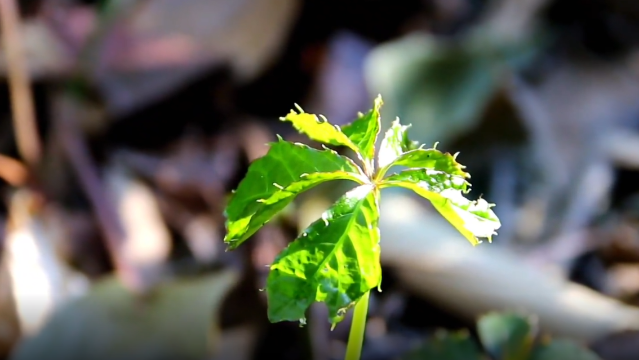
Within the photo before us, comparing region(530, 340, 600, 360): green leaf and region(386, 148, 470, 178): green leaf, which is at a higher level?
region(386, 148, 470, 178): green leaf

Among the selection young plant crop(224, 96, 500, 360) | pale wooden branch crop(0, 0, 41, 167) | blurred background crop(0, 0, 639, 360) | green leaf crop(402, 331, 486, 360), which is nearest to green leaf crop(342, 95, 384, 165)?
young plant crop(224, 96, 500, 360)

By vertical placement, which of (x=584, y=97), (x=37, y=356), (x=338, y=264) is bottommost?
(x=37, y=356)

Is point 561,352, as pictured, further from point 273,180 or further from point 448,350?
point 273,180

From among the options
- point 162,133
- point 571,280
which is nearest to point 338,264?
point 571,280

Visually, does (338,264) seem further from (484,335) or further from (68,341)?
(68,341)

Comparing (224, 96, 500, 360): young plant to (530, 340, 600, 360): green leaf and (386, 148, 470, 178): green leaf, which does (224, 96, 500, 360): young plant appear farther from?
(530, 340, 600, 360): green leaf
